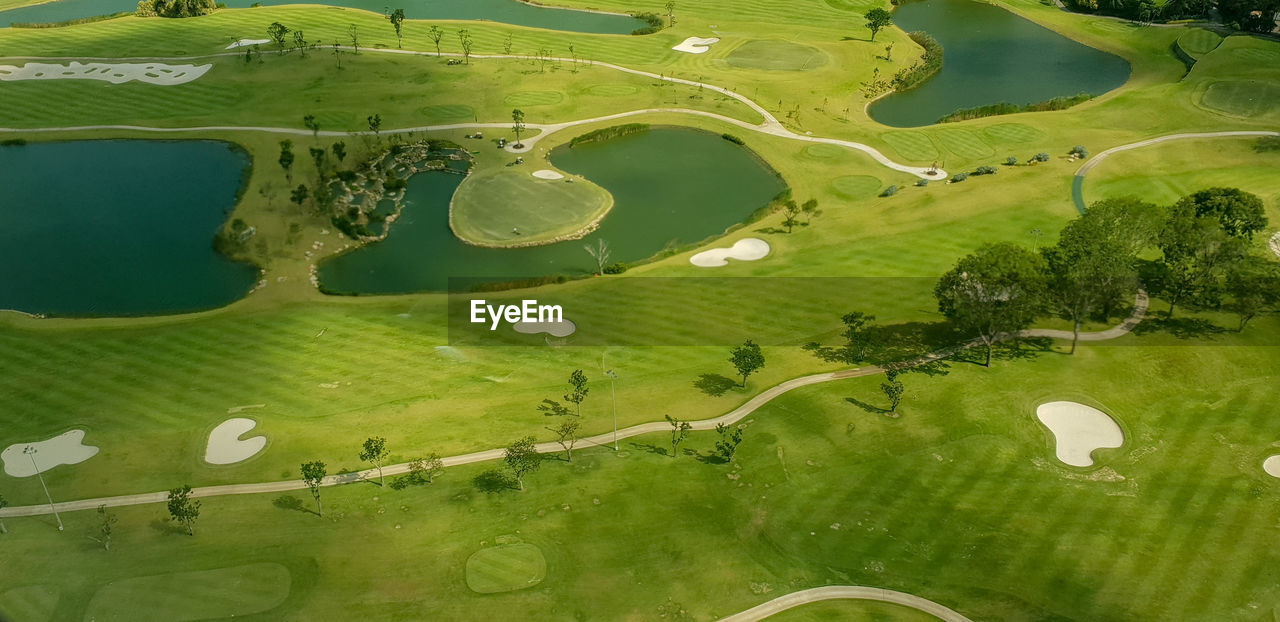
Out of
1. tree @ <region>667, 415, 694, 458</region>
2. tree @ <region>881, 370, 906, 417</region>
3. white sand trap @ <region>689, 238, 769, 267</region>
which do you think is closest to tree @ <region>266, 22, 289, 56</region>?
white sand trap @ <region>689, 238, 769, 267</region>

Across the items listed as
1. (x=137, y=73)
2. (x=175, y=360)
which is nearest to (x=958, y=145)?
(x=175, y=360)

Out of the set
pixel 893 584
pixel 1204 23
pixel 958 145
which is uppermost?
pixel 1204 23

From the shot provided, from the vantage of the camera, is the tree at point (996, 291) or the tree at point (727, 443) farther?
the tree at point (996, 291)

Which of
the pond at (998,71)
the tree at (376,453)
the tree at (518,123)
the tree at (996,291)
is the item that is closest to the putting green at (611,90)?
the tree at (518,123)

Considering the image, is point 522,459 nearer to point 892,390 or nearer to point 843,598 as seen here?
point 843,598

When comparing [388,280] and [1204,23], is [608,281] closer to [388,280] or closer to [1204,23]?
[388,280]

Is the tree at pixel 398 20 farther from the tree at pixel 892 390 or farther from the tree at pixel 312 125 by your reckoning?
the tree at pixel 892 390

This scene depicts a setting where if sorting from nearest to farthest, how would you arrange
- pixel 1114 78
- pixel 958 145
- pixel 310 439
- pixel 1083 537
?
pixel 1083 537 → pixel 310 439 → pixel 958 145 → pixel 1114 78
